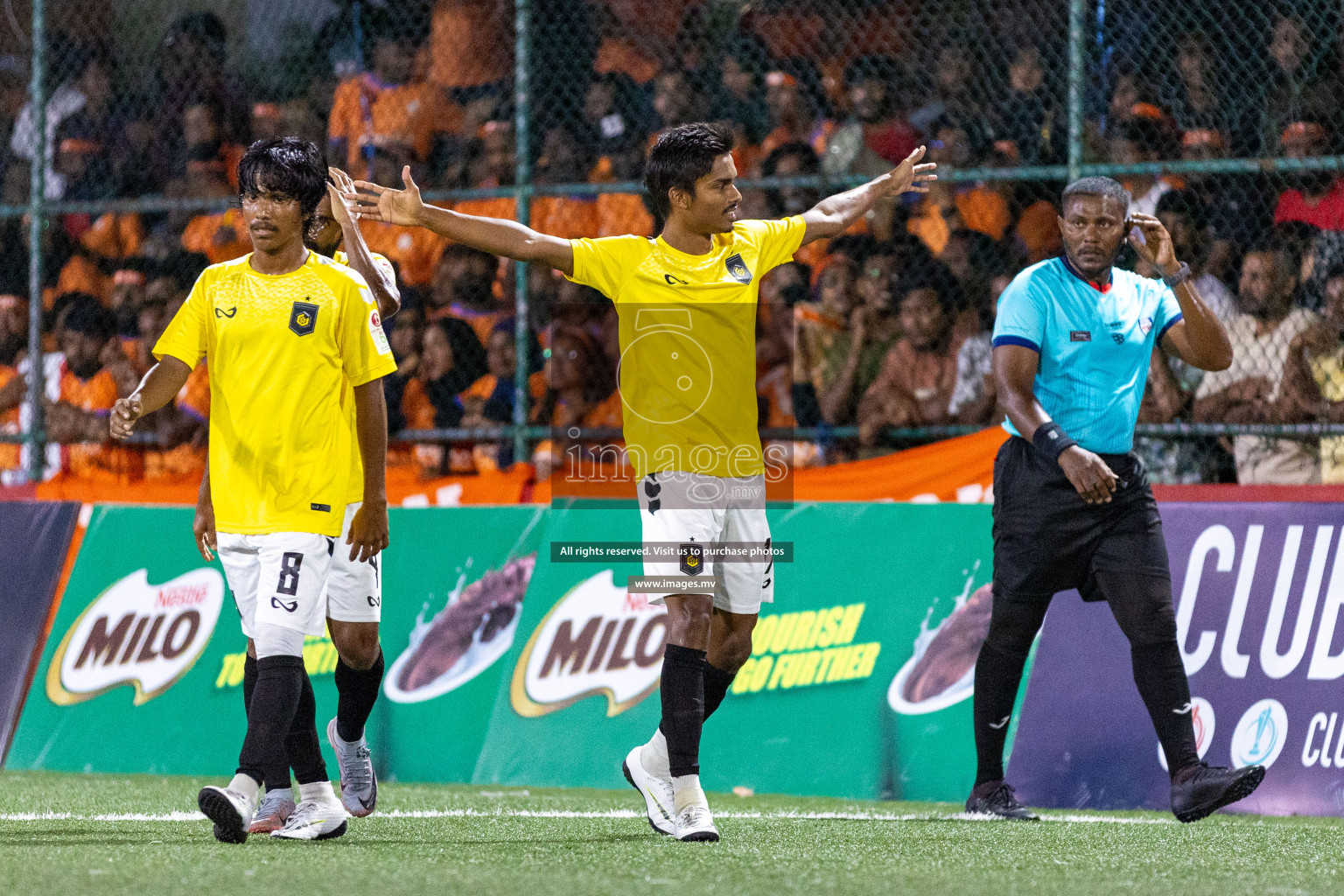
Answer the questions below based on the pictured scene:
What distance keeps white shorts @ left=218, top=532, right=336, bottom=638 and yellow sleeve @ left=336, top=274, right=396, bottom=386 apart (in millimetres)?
496

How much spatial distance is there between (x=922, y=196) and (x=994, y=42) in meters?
0.89

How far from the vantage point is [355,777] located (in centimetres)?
595

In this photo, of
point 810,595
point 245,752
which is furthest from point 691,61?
point 245,752

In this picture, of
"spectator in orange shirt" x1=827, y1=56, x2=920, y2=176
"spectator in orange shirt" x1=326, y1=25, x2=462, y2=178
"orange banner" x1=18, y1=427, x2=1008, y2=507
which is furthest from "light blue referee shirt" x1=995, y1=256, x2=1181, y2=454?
"spectator in orange shirt" x1=326, y1=25, x2=462, y2=178

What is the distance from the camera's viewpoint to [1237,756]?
6.53 meters

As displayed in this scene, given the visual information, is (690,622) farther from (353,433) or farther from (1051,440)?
(1051,440)

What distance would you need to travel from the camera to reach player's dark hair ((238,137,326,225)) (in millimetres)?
5098

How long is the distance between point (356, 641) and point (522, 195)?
352cm

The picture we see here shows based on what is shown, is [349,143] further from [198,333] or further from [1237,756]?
[1237,756]

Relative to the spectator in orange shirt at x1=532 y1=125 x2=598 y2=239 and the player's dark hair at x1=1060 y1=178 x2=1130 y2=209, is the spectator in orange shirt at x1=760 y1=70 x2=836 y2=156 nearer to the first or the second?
the spectator in orange shirt at x1=532 y1=125 x2=598 y2=239

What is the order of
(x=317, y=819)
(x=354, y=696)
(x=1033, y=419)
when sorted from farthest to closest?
(x=354, y=696), (x=1033, y=419), (x=317, y=819)

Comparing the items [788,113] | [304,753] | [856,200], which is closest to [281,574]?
[304,753]

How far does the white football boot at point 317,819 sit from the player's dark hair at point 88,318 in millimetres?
5578

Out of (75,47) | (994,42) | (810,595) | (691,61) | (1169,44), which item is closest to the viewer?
(810,595)
